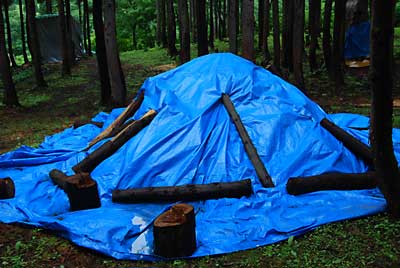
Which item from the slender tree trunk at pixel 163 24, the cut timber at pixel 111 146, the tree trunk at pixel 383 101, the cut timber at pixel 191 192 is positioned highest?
the slender tree trunk at pixel 163 24

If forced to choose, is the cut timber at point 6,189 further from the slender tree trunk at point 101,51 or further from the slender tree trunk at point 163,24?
the slender tree trunk at point 163,24

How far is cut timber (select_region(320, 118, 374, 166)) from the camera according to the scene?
20.4 feet

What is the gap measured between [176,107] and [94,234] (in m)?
2.91

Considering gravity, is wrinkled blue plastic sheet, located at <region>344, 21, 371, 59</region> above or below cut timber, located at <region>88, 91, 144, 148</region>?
above

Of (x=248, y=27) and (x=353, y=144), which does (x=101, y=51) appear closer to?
(x=248, y=27)

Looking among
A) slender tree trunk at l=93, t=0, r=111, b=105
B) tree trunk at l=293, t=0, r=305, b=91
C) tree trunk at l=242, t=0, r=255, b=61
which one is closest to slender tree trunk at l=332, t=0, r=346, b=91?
tree trunk at l=293, t=0, r=305, b=91

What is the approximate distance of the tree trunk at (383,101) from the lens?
3.85m

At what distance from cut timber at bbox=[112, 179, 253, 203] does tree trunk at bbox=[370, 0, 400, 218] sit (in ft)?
5.59

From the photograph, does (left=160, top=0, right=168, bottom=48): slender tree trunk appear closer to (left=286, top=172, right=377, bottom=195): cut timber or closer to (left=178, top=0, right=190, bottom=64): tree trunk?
(left=178, top=0, right=190, bottom=64): tree trunk

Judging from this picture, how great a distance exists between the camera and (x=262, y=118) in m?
6.59

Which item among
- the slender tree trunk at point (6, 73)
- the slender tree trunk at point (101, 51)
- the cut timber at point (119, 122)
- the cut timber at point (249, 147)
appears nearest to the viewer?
the cut timber at point (249, 147)

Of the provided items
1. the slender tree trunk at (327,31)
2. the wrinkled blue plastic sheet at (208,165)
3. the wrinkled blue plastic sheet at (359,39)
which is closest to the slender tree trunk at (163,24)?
the wrinkled blue plastic sheet at (359,39)

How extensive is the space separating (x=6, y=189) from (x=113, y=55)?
5.89 meters

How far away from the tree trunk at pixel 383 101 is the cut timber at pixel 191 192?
1.70 metres
